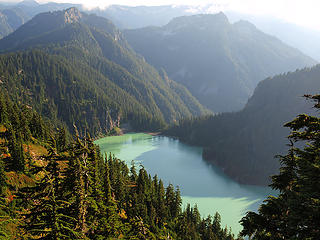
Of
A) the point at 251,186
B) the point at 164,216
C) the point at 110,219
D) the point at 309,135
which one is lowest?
the point at 251,186

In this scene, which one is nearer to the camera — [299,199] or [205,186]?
[299,199]

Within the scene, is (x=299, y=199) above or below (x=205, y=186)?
above

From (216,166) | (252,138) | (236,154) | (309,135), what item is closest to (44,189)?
(309,135)

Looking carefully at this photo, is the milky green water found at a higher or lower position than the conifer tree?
lower

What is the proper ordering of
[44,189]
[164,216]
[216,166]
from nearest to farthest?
[44,189]
[164,216]
[216,166]

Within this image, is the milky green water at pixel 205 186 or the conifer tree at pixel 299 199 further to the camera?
the milky green water at pixel 205 186

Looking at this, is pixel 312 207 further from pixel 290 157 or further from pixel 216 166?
pixel 216 166

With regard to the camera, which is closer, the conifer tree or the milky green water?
the conifer tree

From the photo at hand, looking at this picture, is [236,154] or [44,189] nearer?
[44,189]

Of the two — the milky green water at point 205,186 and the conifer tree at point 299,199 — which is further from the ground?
the conifer tree at point 299,199

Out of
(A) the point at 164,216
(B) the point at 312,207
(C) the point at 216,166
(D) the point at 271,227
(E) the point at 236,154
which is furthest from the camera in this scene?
(E) the point at 236,154

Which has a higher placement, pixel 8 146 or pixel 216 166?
pixel 8 146
